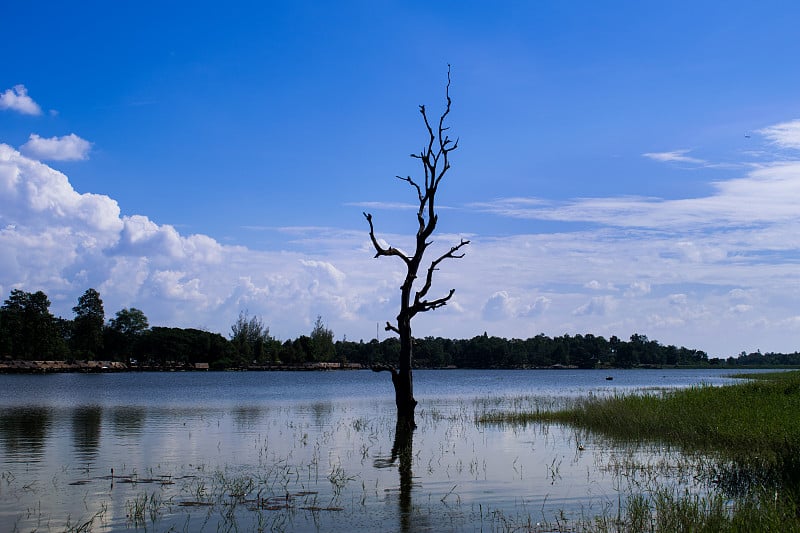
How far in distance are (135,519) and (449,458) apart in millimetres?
10365

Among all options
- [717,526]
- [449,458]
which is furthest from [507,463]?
[717,526]

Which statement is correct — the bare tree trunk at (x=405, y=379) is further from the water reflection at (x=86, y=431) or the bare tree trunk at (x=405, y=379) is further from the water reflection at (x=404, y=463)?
the water reflection at (x=86, y=431)

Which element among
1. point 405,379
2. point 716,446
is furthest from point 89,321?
point 716,446

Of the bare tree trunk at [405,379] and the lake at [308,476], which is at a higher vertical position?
the bare tree trunk at [405,379]

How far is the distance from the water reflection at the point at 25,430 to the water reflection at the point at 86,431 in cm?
109

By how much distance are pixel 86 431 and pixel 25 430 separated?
8.13 ft

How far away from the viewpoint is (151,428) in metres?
31.8

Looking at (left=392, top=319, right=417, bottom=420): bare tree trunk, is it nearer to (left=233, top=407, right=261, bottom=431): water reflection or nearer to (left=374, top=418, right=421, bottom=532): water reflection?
(left=374, top=418, right=421, bottom=532): water reflection

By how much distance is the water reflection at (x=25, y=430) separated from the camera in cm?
2359

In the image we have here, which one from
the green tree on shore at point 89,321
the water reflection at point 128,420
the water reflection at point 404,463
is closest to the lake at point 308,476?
the water reflection at point 404,463

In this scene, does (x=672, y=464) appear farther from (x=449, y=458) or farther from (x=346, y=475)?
(x=346, y=475)

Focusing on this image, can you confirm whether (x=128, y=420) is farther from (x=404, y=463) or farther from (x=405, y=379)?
(x=404, y=463)

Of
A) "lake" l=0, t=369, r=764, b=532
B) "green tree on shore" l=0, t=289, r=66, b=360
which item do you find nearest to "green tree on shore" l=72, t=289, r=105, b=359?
"green tree on shore" l=0, t=289, r=66, b=360

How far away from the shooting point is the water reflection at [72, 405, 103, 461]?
23.3 meters
